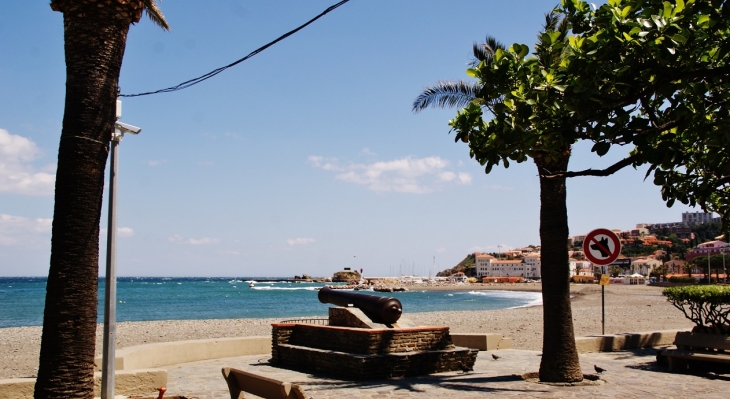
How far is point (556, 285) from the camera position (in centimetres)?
980

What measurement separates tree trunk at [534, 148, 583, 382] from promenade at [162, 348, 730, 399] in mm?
352

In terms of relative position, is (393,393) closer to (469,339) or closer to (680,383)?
(680,383)

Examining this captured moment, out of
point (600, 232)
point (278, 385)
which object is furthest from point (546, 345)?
point (278, 385)

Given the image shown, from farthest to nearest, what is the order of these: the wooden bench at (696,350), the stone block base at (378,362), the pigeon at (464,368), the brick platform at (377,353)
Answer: the pigeon at (464,368)
the brick platform at (377,353)
the stone block base at (378,362)
the wooden bench at (696,350)

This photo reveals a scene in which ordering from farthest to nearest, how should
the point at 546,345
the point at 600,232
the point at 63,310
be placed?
the point at 600,232
the point at 546,345
the point at 63,310

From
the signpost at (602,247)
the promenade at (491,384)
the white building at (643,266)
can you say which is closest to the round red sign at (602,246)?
the signpost at (602,247)

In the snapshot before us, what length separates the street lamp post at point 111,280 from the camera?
755 centimetres

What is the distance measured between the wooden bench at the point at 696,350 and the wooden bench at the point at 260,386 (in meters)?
7.01

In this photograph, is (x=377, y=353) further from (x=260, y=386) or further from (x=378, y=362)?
(x=260, y=386)

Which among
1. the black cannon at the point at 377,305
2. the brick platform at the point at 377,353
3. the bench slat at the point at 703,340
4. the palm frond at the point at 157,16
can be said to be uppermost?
the palm frond at the point at 157,16

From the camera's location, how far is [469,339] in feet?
45.7

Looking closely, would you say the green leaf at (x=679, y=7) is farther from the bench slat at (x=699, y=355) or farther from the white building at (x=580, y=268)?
the white building at (x=580, y=268)

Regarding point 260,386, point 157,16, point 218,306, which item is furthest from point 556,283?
point 218,306

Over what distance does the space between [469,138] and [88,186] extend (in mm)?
3704
